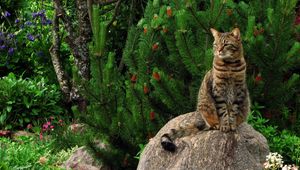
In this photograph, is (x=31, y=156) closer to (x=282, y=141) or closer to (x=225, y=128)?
(x=225, y=128)

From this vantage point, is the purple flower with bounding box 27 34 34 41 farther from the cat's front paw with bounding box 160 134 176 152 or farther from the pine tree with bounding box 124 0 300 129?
the cat's front paw with bounding box 160 134 176 152

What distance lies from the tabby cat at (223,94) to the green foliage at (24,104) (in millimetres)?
4790

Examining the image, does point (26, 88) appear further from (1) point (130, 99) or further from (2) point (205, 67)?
(2) point (205, 67)

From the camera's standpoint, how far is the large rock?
245 inches

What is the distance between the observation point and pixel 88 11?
33.9 ft

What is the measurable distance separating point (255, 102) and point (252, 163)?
1.75 metres

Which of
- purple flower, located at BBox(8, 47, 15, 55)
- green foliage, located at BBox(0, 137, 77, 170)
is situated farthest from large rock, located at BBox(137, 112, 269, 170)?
purple flower, located at BBox(8, 47, 15, 55)

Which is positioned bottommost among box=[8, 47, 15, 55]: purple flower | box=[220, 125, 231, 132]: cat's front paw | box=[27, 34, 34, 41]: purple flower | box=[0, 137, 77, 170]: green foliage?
box=[0, 137, 77, 170]: green foliage

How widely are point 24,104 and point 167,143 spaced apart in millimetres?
5003

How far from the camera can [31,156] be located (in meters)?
8.27

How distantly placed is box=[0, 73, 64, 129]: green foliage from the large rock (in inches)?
181

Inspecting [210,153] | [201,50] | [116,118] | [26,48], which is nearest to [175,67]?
[201,50]

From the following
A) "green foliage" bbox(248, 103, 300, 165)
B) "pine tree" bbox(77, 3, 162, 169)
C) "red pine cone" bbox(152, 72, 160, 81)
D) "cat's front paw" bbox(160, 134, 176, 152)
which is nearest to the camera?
"cat's front paw" bbox(160, 134, 176, 152)

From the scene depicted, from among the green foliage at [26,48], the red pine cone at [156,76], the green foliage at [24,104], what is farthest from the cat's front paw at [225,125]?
the green foliage at [26,48]
